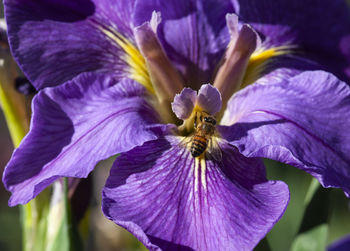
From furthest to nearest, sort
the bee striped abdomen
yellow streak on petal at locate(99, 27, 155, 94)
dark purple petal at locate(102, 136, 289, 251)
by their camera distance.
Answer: yellow streak on petal at locate(99, 27, 155, 94)
the bee striped abdomen
dark purple petal at locate(102, 136, 289, 251)

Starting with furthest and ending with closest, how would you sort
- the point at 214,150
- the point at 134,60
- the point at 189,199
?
the point at 134,60 < the point at 214,150 < the point at 189,199

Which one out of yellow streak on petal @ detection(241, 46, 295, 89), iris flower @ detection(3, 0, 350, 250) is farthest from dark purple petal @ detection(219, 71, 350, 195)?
yellow streak on petal @ detection(241, 46, 295, 89)

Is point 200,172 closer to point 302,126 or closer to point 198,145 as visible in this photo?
point 198,145

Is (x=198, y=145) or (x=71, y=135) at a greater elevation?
(x=71, y=135)

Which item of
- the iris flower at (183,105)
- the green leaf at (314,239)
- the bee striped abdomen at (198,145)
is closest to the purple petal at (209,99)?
the iris flower at (183,105)

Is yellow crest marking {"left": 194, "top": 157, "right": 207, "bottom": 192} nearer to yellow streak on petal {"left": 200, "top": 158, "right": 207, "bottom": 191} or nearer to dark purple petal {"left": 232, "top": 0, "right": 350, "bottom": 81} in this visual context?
yellow streak on petal {"left": 200, "top": 158, "right": 207, "bottom": 191}

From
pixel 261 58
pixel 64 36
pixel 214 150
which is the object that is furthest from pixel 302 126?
pixel 64 36
